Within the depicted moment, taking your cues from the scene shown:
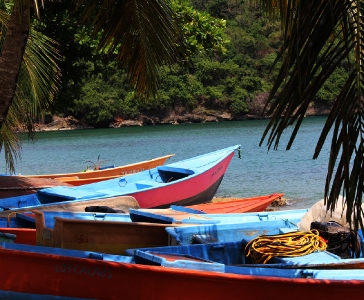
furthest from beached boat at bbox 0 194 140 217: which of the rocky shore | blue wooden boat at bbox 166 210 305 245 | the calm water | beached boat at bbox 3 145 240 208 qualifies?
the rocky shore

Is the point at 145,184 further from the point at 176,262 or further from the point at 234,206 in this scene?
the point at 176,262

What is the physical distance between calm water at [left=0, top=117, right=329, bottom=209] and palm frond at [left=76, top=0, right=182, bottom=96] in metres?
8.85

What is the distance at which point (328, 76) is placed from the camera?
312cm

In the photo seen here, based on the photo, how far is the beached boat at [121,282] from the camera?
520cm

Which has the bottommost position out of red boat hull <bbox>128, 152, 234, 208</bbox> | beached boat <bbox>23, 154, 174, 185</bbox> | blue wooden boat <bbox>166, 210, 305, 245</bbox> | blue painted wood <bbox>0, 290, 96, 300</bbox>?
beached boat <bbox>23, 154, 174, 185</bbox>

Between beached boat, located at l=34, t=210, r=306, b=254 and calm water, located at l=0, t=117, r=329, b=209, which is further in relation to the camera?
calm water, located at l=0, t=117, r=329, b=209

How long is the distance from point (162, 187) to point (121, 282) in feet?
18.8

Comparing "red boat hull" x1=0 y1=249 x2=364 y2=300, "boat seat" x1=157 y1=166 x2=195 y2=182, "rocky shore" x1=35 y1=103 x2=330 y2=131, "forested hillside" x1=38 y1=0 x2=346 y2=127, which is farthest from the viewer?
"rocky shore" x1=35 y1=103 x2=330 y2=131

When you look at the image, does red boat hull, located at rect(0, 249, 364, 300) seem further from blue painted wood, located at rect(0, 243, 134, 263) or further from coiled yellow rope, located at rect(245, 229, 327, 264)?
coiled yellow rope, located at rect(245, 229, 327, 264)

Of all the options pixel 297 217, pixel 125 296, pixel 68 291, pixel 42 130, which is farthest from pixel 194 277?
pixel 42 130

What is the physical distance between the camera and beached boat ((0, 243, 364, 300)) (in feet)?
17.1

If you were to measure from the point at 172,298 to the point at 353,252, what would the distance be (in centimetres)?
191

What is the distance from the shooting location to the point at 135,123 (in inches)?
2302

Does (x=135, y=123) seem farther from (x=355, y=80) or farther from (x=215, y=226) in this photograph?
(x=355, y=80)
